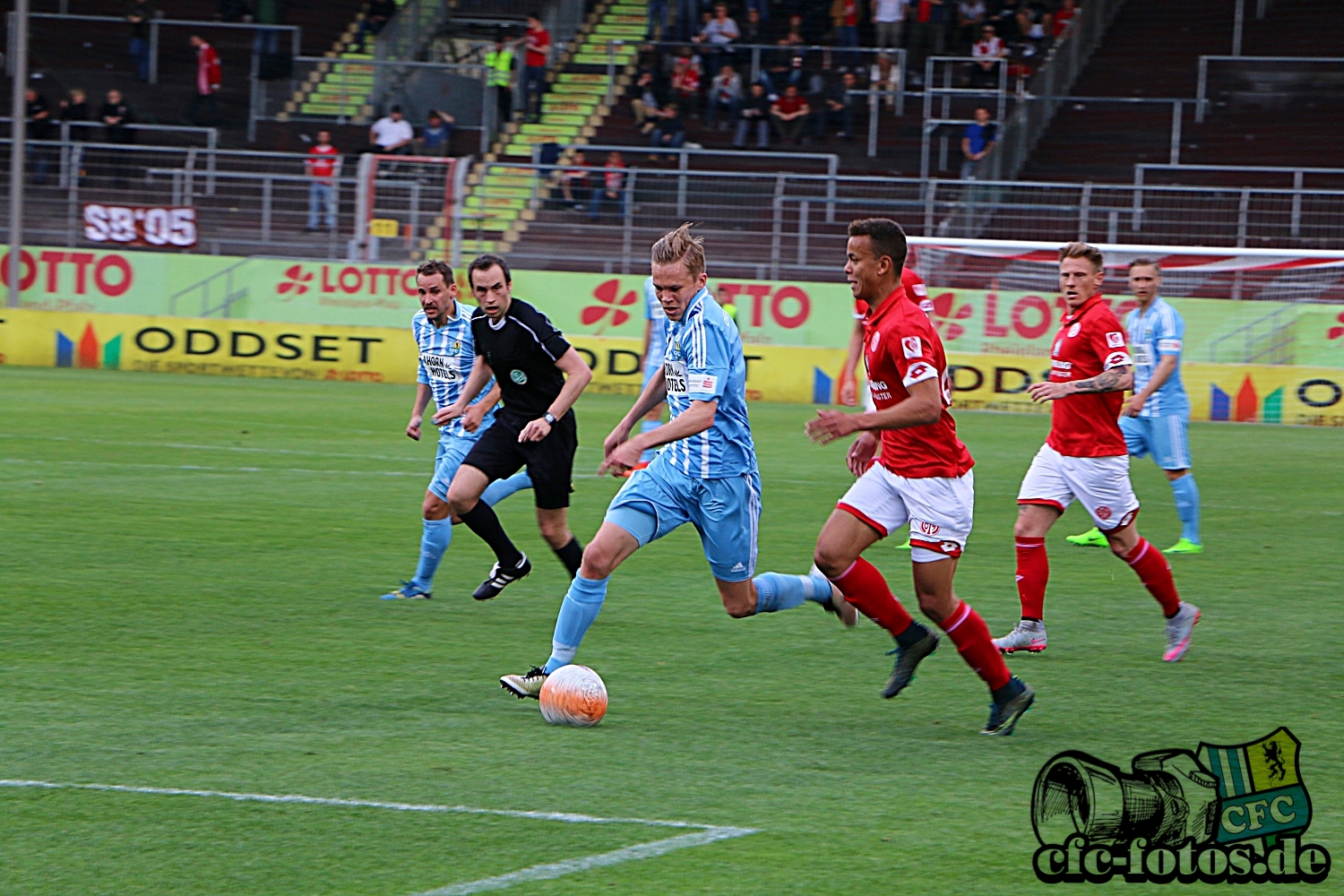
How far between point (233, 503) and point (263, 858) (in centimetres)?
835

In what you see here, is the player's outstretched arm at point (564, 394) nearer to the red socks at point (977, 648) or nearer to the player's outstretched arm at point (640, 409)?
the player's outstretched arm at point (640, 409)

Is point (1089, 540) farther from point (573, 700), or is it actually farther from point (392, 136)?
Result: point (392, 136)

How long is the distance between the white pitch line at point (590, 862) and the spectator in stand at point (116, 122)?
2707cm

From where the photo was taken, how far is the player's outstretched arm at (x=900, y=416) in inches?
239

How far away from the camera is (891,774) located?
19.3ft

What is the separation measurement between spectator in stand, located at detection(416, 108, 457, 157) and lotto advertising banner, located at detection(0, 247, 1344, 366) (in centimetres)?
544

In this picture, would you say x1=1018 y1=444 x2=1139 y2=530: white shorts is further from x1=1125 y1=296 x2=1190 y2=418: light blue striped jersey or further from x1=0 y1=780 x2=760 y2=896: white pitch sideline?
x1=0 y1=780 x2=760 y2=896: white pitch sideline

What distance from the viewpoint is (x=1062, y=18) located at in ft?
107

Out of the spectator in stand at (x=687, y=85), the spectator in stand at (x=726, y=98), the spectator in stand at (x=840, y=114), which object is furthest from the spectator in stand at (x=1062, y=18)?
the spectator in stand at (x=687, y=85)

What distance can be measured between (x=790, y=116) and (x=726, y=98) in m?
1.55

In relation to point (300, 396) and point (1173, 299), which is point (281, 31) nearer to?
point (300, 396)

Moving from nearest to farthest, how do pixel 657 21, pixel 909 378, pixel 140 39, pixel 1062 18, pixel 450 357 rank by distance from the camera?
pixel 909 378 < pixel 450 357 < pixel 1062 18 < pixel 657 21 < pixel 140 39

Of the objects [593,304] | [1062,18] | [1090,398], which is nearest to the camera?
[1090,398]

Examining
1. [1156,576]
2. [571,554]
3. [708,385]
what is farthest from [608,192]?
[708,385]
